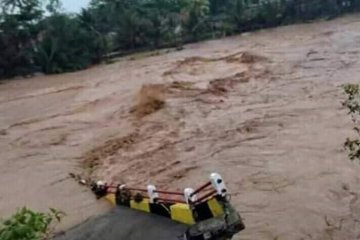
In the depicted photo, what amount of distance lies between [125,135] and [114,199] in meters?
4.16

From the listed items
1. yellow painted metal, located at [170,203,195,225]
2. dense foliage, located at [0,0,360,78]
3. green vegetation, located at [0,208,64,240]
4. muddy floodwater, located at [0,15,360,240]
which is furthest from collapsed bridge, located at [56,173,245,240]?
dense foliage, located at [0,0,360,78]

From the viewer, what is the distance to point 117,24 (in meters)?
21.5

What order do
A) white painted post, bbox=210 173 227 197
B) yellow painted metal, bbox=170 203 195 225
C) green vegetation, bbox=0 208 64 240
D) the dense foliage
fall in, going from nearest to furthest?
green vegetation, bbox=0 208 64 240
white painted post, bbox=210 173 227 197
yellow painted metal, bbox=170 203 195 225
the dense foliage

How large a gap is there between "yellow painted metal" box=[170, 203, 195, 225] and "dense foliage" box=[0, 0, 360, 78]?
1490 cm

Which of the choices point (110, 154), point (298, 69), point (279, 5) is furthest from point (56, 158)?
point (279, 5)

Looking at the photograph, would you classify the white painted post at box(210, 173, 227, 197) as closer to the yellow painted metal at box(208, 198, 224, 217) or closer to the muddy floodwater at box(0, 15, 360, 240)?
the yellow painted metal at box(208, 198, 224, 217)

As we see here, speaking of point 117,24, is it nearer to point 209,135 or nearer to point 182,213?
point 209,135

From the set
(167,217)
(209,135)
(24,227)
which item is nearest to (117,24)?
(209,135)

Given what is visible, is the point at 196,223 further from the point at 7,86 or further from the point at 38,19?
the point at 38,19

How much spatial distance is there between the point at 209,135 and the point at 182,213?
17.6 ft

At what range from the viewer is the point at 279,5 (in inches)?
911

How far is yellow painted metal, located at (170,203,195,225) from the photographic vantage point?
15.6ft

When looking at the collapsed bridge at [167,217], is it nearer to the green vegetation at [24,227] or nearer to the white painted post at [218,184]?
the white painted post at [218,184]

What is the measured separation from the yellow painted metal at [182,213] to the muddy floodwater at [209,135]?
5.09 feet
